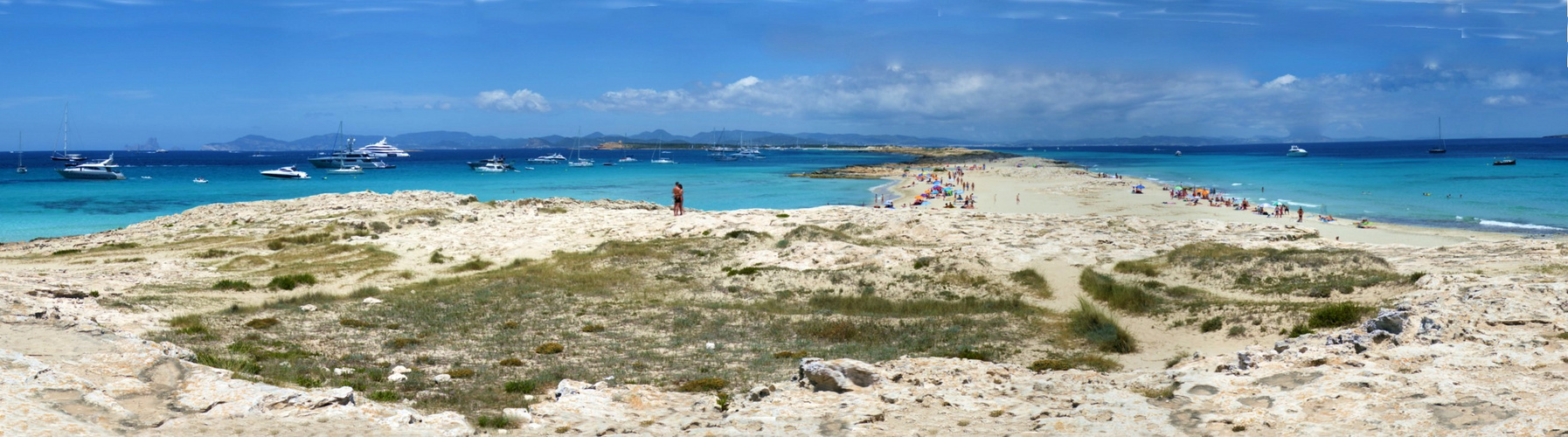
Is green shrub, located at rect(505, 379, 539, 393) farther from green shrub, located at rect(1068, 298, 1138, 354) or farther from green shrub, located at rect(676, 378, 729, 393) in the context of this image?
green shrub, located at rect(1068, 298, 1138, 354)

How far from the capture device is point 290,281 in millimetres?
25516

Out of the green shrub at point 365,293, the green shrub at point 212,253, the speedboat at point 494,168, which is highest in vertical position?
the speedboat at point 494,168

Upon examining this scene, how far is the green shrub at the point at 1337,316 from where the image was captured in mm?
15828

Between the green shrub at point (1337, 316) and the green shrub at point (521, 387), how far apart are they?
553 inches

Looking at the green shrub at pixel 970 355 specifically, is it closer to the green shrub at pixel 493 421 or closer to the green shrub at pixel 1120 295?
the green shrub at pixel 1120 295

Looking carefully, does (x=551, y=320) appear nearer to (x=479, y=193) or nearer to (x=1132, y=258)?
(x=1132, y=258)

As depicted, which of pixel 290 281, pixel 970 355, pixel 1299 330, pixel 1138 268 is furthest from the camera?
pixel 1138 268

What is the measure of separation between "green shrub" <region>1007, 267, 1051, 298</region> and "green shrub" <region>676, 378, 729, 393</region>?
42.5 feet

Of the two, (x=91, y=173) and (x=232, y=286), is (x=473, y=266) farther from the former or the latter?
(x=91, y=173)

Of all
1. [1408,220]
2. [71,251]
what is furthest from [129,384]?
[1408,220]

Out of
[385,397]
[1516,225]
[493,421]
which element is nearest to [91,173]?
[385,397]

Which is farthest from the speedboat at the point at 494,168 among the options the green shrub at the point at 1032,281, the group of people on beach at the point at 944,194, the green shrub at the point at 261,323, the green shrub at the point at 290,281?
the green shrub at the point at 261,323

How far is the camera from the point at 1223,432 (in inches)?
373

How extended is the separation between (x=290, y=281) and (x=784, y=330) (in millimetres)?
16058
